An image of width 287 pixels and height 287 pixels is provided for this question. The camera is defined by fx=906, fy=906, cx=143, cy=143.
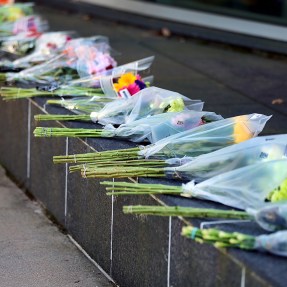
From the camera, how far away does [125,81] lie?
5422mm

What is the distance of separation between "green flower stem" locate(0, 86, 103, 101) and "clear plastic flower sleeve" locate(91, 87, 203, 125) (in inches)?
20.0

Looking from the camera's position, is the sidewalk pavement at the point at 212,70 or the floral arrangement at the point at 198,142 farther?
the sidewalk pavement at the point at 212,70

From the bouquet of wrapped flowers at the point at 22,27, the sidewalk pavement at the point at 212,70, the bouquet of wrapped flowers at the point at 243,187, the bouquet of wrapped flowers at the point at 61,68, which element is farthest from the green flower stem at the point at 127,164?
the bouquet of wrapped flowers at the point at 22,27

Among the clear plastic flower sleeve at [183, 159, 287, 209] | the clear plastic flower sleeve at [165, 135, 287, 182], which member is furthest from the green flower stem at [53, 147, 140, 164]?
the clear plastic flower sleeve at [183, 159, 287, 209]

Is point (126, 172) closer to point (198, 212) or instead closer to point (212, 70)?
point (198, 212)

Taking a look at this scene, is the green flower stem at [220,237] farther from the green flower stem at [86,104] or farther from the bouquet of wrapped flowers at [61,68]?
the bouquet of wrapped flowers at [61,68]

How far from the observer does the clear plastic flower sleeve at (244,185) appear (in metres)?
3.68

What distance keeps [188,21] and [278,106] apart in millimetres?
3686

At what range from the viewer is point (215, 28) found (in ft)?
30.6

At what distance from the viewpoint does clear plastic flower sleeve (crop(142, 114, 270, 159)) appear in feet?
14.3

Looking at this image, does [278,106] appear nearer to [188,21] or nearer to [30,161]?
[30,161]

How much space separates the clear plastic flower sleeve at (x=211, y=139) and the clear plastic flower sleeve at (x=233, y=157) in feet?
0.89

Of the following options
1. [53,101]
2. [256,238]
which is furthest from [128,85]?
[256,238]

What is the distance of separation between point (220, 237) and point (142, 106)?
1.75 metres
